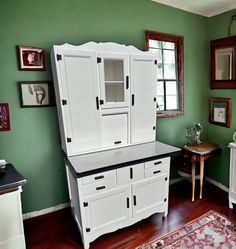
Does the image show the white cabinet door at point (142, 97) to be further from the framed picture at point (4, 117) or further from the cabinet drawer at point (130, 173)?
the framed picture at point (4, 117)

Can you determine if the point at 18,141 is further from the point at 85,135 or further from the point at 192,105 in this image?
the point at 192,105

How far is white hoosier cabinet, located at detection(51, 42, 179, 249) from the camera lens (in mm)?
1919

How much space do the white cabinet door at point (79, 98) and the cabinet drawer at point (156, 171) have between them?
0.64 m

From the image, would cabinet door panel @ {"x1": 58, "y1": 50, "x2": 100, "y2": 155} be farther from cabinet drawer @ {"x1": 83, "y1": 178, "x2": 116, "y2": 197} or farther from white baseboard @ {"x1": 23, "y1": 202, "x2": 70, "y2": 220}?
white baseboard @ {"x1": 23, "y1": 202, "x2": 70, "y2": 220}

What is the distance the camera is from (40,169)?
234cm

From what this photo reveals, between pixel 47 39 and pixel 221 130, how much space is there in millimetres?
2610

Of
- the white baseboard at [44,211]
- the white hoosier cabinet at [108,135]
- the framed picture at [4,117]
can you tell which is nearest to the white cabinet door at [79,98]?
the white hoosier cabinet at [108,135]

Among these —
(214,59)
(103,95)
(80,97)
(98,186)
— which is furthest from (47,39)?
(214,59)

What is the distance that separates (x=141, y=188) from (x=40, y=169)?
3.84ft

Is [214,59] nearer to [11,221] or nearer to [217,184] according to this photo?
[217,184]

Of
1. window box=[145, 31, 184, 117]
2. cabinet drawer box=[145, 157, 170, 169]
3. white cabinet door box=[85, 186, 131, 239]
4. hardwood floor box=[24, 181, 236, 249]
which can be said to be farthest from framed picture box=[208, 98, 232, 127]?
white cabinet door box=[85, 186, 131, 239]

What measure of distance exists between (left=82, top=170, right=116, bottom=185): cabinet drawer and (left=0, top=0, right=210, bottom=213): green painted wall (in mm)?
742

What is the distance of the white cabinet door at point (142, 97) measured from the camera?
2.30m

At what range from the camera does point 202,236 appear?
80.9 inches
